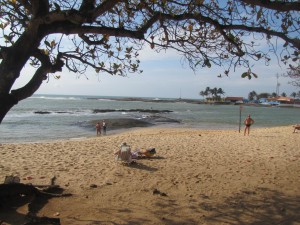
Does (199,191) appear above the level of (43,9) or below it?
below

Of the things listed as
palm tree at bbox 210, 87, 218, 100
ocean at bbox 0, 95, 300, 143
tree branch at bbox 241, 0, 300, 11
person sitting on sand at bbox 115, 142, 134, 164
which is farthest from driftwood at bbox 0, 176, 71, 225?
palm tree at bbox 210, 87, 218, 100

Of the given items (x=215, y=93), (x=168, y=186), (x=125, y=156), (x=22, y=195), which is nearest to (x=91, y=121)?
(x=125, y=156)

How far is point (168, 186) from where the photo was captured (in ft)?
23.2

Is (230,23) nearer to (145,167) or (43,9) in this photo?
(43,9)

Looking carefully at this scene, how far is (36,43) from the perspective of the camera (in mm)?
4281

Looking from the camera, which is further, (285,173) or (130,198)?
(285,173)

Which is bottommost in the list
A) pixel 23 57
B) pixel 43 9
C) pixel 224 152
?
pixel 224 152

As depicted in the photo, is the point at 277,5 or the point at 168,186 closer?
the point at 277,5

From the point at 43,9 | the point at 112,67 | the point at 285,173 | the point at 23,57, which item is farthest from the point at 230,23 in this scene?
the point at 285,173

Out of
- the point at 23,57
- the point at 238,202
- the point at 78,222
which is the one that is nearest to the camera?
the point at 23,57

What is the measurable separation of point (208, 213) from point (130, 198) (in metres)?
1.51

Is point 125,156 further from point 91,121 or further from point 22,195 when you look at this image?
point 91,121

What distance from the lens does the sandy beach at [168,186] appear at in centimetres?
521

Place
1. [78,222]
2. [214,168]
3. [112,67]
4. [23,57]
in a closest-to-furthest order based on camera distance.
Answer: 1. [23,57]
2. [78,222]
3. [112,67]
4. [214,168]
